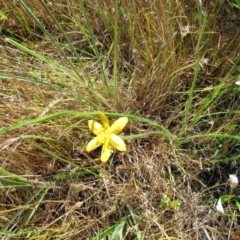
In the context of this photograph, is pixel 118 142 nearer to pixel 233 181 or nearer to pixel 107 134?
pixel 107 134

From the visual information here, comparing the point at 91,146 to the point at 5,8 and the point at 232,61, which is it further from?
the point at 5,8

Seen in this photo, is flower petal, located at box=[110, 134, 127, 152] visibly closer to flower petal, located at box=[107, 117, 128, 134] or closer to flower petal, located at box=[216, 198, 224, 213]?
flower petal, located at box=[107, 117, 128, 134]

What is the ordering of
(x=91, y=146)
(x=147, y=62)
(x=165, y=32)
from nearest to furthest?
(x=91, y=146) < (x=165, y=32) < (x=147, y=62)

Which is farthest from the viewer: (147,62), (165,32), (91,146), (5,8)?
(5,8)

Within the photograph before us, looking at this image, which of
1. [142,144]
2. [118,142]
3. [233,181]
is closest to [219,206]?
[233,181]

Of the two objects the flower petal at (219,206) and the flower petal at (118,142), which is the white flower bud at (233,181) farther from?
the flower petal at (118,142)

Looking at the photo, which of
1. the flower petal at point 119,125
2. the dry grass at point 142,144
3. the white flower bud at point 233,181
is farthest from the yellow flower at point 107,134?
the white flower bud at point 233,181

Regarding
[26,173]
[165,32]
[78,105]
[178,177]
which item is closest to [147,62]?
[165,32]
